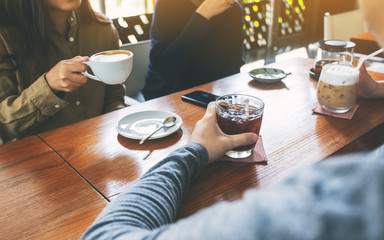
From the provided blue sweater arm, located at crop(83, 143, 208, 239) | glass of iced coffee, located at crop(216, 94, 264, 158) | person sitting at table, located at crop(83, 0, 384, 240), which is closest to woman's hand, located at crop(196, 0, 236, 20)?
glass of iced coffee, located at crop(216, 94, 264, 158)

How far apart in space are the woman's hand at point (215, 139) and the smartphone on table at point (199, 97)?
355mm

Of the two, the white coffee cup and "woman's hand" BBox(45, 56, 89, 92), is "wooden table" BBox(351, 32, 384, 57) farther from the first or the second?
"woman's hand" BBox(45, 56, 89, 92)

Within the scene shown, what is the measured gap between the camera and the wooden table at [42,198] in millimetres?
634

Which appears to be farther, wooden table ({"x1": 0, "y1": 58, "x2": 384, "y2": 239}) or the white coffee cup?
the white coffee cup

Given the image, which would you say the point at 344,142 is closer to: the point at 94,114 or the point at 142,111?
the point at 142,111

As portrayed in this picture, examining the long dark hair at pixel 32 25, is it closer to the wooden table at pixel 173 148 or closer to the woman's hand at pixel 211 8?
the wooden table at pixel 173 148

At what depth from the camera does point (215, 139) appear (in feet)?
2.66

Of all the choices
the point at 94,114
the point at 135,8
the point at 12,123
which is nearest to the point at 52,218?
the point at 12,123

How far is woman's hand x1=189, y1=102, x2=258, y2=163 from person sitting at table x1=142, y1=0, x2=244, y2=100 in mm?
988

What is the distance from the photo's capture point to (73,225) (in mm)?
642

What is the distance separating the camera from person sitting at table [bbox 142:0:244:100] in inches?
66.9

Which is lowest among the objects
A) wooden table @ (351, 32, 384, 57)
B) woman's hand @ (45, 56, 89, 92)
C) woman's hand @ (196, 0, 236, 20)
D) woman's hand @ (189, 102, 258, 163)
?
wooden table @ (351, 32, 384, 57)

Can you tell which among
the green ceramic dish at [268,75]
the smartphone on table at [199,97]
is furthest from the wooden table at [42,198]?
the green ceramic dish at [268,75]

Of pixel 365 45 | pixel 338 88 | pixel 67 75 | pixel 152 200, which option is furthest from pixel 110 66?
pixel 365 45
